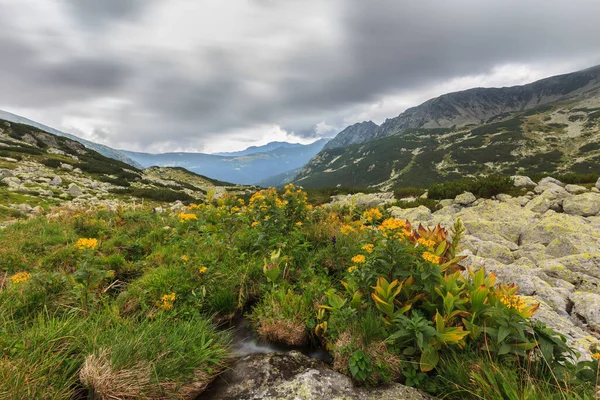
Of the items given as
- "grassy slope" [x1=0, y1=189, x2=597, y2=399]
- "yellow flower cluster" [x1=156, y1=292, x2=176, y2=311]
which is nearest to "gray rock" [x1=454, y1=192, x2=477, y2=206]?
"grassy slope" [x1=0, y1=189, x2=597, y2=399]

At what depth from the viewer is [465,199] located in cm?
1252

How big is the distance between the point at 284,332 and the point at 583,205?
11.4m

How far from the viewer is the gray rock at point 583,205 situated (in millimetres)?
8797

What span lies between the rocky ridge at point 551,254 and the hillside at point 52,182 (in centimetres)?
845

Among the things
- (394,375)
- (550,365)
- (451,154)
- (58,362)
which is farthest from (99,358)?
(451,154)

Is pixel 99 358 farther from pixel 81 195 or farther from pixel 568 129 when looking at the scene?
pixel 568 129

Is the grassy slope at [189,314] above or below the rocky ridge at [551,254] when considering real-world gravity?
above

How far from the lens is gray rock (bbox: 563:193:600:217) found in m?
8.80

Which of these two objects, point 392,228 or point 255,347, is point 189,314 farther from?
point 392,228

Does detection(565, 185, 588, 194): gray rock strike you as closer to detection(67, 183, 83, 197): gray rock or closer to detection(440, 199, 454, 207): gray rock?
detection(440, 199, 454, 207): gray rock

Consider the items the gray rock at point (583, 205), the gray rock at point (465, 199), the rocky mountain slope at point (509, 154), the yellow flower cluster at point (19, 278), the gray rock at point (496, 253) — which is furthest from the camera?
the rocky mountain slope at point (509, 154)

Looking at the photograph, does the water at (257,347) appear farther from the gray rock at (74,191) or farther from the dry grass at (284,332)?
the gray rock at (74,191)

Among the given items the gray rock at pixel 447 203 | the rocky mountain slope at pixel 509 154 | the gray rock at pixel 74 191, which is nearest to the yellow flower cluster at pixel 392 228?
the gray rock at pixel 447 203

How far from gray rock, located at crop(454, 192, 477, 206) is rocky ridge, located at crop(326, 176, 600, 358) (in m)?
1.41
